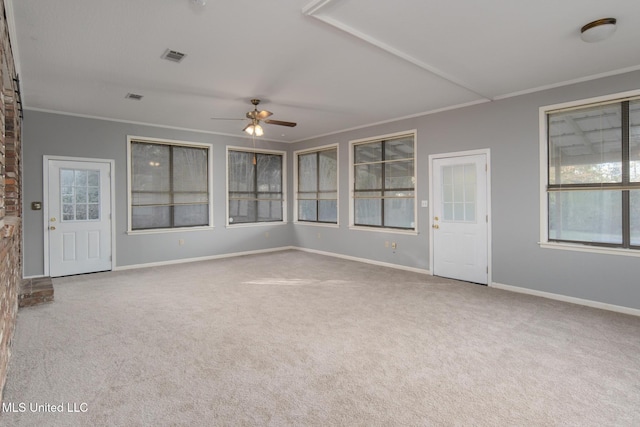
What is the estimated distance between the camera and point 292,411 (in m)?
2.10

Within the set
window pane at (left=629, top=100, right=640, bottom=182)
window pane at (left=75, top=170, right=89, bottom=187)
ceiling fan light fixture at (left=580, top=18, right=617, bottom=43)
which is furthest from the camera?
window pane at (left=75, top=170, right=89, bottom=187)

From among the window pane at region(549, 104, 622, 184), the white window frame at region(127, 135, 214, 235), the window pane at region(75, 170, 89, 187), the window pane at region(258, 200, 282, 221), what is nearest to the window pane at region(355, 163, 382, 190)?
the window pane at region(258, 200, 282, 221)

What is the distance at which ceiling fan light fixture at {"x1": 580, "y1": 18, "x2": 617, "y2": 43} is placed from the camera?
2.79 meters

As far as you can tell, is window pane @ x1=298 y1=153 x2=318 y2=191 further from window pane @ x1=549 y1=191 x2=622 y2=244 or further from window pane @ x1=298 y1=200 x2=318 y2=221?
window pane @ x1=549 y1=191 x2=622 y2=244

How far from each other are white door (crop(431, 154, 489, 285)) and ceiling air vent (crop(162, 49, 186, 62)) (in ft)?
13.3

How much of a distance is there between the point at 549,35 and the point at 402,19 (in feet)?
4.61

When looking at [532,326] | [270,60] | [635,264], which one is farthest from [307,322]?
[635,264]

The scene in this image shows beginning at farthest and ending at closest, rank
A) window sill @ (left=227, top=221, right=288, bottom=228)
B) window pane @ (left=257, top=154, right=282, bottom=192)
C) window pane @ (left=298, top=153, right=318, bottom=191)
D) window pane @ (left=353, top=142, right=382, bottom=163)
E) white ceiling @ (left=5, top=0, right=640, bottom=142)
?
window pane @ (left=257, top=154, right=282, bottom=192)
window pane @ (left=298, top=153, right=318, bottom=191)
window sill @ (left=227, top=221, right=288, bottom=228)
window pane @ (left=353, top=142, right=382, bottom=163)
white ceiling @ (left=5, top=0, right=640, bottom=142)

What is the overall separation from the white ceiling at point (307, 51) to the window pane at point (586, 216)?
1421 mm

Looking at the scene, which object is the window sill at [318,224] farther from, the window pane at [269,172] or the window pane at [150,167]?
the window pane at [150,167]

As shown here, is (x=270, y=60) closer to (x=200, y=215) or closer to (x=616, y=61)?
(x=616, y=61)

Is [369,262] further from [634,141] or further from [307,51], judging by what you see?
[307,51]

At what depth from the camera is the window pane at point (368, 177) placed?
6.63m

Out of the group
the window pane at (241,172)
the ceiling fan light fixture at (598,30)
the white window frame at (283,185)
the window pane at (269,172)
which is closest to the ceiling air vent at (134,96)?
the white window frame at (283,185)
